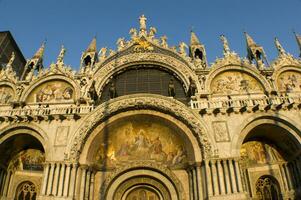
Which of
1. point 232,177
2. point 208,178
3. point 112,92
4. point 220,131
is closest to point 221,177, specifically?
point 232,177

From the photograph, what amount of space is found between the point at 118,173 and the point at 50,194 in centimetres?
376

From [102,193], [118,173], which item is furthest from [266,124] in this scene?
[102,193]

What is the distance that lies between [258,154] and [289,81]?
→ 20.2 ft

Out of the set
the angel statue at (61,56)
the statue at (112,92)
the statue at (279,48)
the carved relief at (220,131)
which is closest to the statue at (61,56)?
the angel statue at (61,56)

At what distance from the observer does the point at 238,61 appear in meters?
19.8

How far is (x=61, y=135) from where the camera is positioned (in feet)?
50.4

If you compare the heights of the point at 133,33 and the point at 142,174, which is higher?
the point at 133,33

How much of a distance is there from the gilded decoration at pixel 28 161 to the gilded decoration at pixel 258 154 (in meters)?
12.6

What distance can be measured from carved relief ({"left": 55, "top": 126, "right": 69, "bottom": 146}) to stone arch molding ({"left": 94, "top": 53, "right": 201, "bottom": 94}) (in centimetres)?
486

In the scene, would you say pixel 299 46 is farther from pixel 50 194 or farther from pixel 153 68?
pixel 50 194

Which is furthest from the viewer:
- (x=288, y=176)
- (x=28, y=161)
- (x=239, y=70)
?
(x=239, y=70)

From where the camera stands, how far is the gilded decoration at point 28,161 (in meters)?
17.1

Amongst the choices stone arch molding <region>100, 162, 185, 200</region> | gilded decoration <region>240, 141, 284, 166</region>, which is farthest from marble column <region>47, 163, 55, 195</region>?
gilded decoration <region>240, 141, 284, 166</region>

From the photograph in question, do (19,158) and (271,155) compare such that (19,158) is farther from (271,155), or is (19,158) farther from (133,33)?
(271,155)
